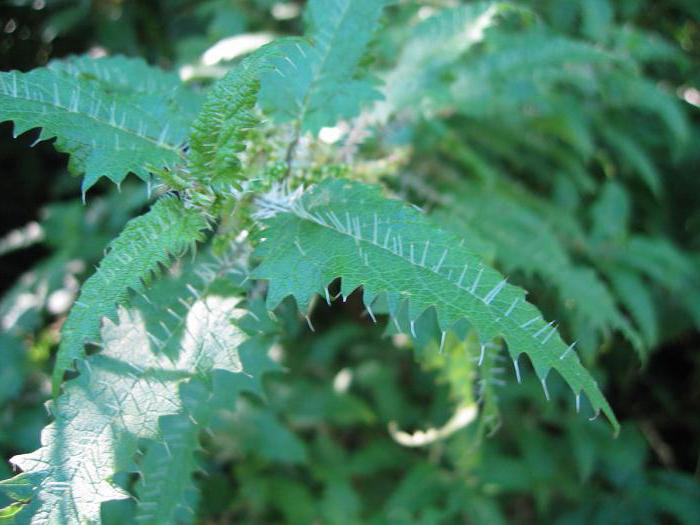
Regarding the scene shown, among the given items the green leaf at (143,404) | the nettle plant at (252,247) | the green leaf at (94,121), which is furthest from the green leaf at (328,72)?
the green leaf at (143,404)

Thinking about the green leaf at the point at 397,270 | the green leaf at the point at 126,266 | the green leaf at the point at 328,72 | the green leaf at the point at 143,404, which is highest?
the green leaf at the point at 328,72

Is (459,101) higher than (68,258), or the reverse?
(459,101)

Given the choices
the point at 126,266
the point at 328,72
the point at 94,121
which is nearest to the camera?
the point at 126,266

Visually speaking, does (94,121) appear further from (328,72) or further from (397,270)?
(397,270)

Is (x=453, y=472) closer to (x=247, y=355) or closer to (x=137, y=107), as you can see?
(x=247, y=355)

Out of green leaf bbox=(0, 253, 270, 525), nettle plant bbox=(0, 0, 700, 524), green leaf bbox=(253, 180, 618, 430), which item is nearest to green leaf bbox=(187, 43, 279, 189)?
nettle plant bbox=(0, 0, 700, 524)

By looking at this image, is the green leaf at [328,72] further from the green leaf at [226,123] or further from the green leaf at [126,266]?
the green leaf at [126,266]

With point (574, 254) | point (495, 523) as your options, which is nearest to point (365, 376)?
point (495, 523)

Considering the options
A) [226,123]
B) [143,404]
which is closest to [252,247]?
[226,123]
